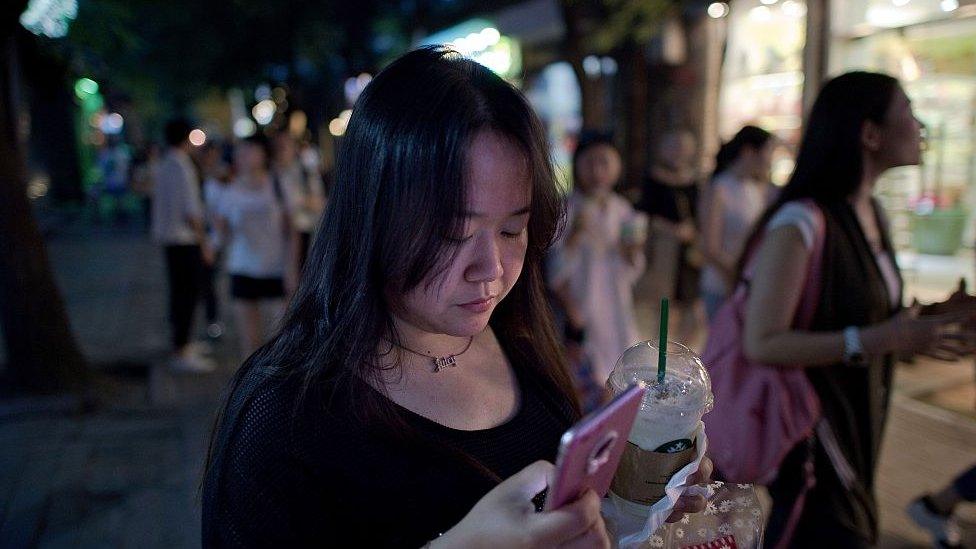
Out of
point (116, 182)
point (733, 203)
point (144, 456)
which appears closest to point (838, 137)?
point (733, 203)

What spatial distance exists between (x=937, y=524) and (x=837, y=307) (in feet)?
5.46

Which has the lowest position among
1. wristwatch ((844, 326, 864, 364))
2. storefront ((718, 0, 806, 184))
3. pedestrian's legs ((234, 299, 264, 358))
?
pedestrian's legs ((234, 299, 264, 358))

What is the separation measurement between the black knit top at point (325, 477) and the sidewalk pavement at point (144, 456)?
1.64 meters

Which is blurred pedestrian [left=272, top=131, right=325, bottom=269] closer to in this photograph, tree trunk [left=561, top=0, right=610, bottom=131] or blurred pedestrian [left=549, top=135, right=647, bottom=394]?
blurred pedestrian [left=549, top=135, right=647, bottom=394]

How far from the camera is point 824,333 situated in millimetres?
2084

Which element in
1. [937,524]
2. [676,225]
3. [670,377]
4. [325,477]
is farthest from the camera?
[676,225]

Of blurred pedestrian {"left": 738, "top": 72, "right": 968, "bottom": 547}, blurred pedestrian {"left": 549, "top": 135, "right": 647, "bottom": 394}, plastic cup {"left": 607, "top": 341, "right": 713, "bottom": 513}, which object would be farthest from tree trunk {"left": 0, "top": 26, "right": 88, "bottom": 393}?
plastic cup {"left": 607, "top": 341, "right": 713, "bottom": 513}

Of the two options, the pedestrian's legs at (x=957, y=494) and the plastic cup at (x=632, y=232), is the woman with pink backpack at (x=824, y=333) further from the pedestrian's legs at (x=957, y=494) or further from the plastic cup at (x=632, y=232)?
the plastic cup at (x=632, y=232)

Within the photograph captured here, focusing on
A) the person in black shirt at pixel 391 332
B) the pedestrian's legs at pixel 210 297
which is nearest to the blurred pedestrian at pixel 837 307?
the person in black shirt at pixel 391 332

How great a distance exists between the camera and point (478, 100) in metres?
1.08

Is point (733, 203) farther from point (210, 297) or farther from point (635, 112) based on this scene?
point (210, 297)

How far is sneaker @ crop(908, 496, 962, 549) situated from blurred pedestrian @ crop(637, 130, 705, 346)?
104 inches

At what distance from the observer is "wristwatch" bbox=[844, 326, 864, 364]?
Answer: 2.04 metres

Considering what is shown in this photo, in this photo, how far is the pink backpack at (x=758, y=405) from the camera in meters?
2.12
